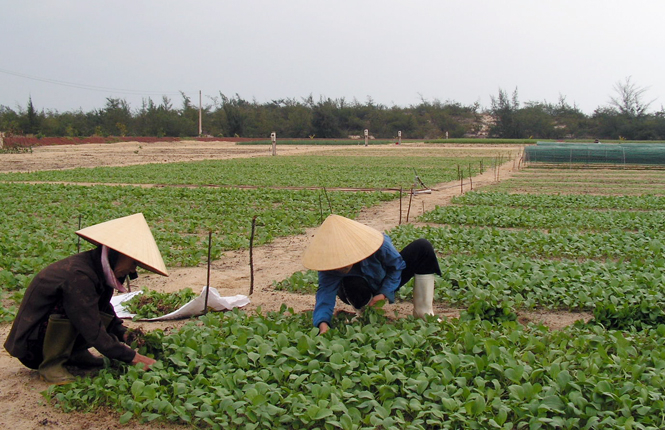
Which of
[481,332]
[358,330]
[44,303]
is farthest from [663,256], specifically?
[44,303]

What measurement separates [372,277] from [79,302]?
205cm

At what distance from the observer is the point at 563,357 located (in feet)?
12.0

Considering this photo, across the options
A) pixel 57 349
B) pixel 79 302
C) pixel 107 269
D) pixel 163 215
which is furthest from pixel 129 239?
pixel 163 215

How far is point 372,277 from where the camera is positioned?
4387 mm

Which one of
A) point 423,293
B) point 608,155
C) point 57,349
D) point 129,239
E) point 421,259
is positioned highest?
point 608,155

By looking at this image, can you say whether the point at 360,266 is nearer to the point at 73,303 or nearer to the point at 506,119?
the point at 73,303

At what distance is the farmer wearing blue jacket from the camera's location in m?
4.02

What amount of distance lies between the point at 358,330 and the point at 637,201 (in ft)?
35.7

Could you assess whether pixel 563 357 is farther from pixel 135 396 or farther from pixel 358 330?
pixel 135 396

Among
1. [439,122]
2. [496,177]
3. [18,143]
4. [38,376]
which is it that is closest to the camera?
[38,376]

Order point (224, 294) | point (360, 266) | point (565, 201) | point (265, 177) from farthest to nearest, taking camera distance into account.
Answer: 1. point (265, 177)
2. point (565, 201)
3. point (224, 294)
4. point (360, 266)

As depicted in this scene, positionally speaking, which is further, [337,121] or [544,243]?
[337,121]

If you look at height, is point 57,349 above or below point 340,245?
below

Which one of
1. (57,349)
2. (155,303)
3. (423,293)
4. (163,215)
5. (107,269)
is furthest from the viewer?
(163,215)
